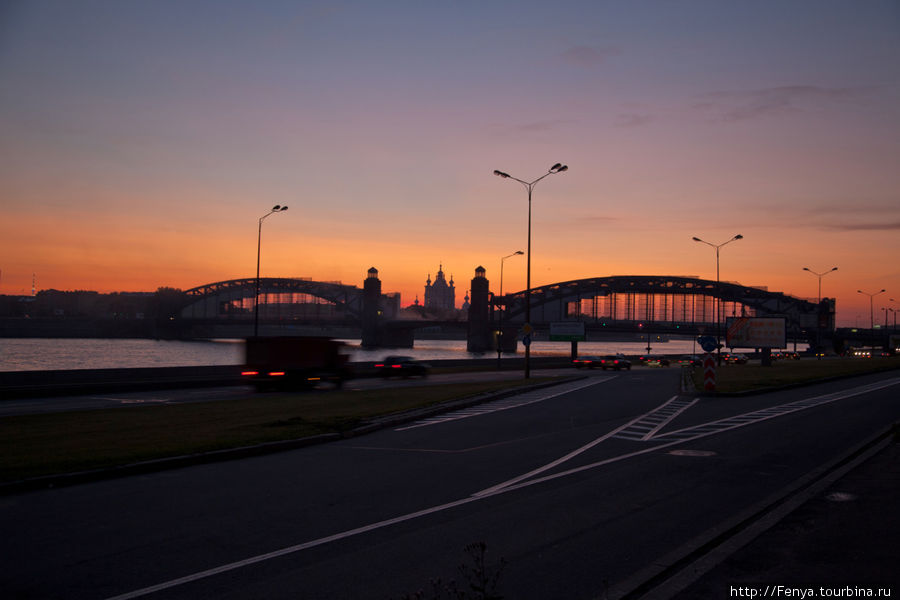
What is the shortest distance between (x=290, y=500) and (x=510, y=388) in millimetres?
20058

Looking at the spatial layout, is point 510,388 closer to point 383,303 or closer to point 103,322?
point 383,303

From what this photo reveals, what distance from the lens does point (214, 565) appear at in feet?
22.0

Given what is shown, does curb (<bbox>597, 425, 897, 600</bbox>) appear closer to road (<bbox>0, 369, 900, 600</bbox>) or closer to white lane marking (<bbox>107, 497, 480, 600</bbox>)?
road (<bbox>0, 369, 900, 600</bbox>)

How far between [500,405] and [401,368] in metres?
22.6

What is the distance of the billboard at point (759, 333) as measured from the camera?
2466 inches

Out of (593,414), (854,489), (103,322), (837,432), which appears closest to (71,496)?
(854,489)

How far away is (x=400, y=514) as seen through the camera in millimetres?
8602

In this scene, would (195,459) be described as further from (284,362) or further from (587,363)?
(587,363)

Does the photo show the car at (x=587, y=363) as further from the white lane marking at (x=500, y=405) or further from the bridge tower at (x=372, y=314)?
the bridge tower at (x=372, y=314)

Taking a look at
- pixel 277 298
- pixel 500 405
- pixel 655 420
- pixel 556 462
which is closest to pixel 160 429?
pixel 556 462

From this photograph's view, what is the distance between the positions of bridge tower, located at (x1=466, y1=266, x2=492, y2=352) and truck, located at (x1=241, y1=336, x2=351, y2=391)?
106 meters

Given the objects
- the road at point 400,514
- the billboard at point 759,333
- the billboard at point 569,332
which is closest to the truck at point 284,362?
the road at point 400,514

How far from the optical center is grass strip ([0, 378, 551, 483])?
38.1 ft

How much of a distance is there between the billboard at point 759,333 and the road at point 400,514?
168ft
